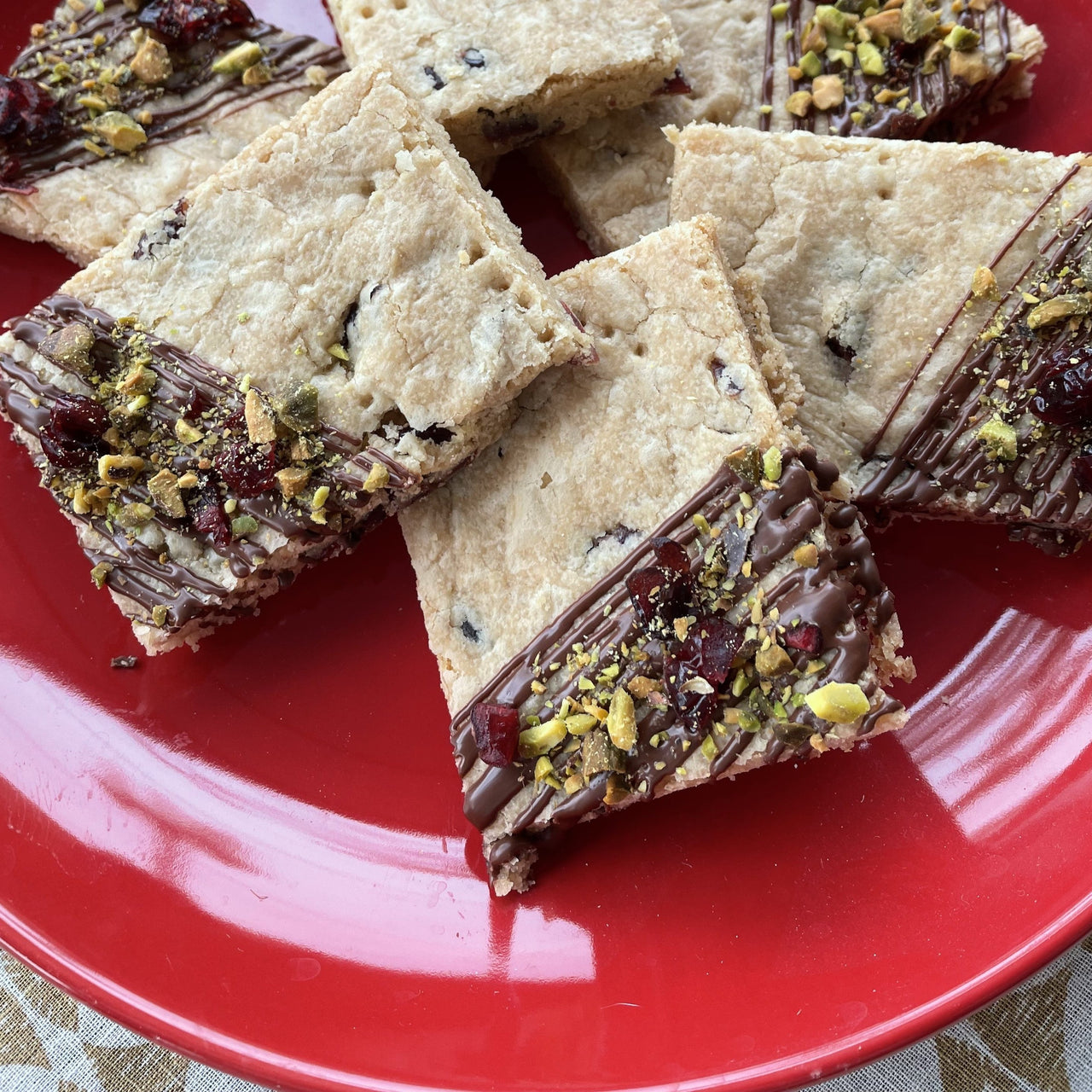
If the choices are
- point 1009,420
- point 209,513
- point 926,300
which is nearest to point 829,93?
point 926,300

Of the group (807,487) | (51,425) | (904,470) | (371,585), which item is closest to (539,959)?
(371,585)

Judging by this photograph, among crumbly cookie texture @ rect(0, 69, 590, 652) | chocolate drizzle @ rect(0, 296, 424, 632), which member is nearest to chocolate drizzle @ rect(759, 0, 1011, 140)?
crumbly cookie texture @ rect(0, 69, 590, 652)

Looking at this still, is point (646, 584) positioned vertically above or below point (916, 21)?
below

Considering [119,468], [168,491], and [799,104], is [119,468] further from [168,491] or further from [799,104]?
[799,104]

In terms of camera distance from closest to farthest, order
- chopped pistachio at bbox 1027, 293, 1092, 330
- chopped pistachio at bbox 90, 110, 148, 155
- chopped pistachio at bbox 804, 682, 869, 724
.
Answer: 1. chopped pistachio at bbox 804, 682, 869, 724
2. chopped pistachio at bbox 1027, 293, 1092, 330
3. chopped pistachio at bbox 90, 110, 148, 155

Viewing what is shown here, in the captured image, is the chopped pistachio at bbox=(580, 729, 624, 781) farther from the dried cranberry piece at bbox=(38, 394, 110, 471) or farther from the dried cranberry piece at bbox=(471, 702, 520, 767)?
the dried cranberry piece at bbox=(38, 394, 110, 471)

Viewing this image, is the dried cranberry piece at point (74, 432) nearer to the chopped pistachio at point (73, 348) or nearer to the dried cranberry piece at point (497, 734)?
the chopped pistachio at point (73, 348)
